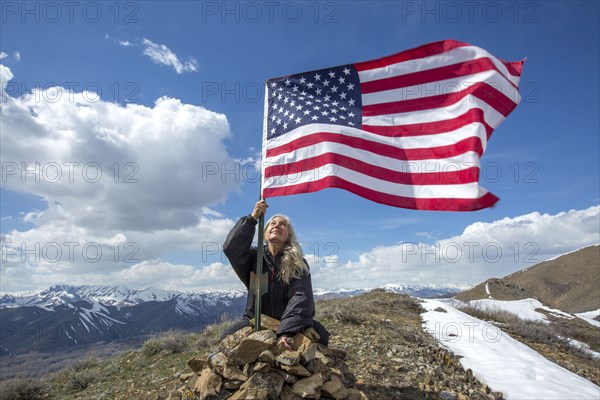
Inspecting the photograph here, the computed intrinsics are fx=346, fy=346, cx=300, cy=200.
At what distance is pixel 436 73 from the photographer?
567 cm

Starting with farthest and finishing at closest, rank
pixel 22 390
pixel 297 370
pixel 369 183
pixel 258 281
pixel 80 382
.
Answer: pixel 80 382, pixel 22 390, pixel 369 183, pixel 258 281, pixel 297 370

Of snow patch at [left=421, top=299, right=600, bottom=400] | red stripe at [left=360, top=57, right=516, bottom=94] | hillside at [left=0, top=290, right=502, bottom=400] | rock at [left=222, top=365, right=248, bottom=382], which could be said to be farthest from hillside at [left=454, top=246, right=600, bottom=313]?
rock at [left=222, top=365, right=248, bottom=382]

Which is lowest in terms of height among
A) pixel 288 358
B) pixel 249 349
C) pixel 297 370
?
pixel 297 370

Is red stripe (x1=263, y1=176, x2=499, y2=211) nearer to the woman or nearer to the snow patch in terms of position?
the woman

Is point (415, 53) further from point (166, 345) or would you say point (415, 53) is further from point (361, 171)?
point (166, 345)

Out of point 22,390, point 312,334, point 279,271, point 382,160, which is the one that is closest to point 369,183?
point 382,160

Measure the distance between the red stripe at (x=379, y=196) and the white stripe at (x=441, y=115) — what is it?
1241mm

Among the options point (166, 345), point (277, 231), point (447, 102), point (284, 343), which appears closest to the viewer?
point (284, 343)

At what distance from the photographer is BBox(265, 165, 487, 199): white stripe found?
16.4 feet

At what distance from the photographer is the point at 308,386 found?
14.0ft

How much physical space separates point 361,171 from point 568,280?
11808 centimetres

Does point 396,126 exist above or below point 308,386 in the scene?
above

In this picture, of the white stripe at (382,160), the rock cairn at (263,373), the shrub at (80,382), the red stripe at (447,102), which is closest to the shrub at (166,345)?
the shrub at (80,382)

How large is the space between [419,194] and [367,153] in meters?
1.06
